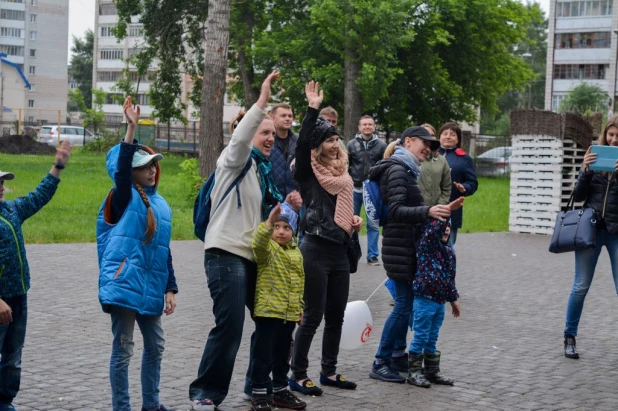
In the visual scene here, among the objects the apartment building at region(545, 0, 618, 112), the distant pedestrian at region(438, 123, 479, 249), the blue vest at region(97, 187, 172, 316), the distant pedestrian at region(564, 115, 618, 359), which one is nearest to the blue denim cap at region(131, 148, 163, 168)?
the blue vest at region(97, 187, 172, 316)

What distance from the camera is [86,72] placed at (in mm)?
134750

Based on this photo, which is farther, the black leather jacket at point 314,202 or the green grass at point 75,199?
the green grass at point 75,199

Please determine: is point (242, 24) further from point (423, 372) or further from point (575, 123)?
point (423, 372)

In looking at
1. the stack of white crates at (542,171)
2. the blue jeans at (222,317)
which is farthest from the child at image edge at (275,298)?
the stack of white crates at (542,171)

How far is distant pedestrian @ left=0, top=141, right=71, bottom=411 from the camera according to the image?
18.3 feet

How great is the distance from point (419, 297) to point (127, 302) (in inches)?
95.7

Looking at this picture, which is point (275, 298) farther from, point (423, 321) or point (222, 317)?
point (423, 321)

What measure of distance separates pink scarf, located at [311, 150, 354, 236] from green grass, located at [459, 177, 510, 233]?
1372 cm

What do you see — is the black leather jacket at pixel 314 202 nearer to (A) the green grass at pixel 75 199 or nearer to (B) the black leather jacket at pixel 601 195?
(B) the black leather jacket at pixel 601 195

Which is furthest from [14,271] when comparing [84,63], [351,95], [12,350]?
[84,63]

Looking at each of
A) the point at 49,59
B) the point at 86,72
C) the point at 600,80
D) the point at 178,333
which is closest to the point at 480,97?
the point at 178,333

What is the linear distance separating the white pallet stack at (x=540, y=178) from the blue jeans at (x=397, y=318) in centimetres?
1326

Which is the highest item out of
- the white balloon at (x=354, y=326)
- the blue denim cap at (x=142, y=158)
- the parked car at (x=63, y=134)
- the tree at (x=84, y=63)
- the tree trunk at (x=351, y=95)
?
the tree at (x=84, y=63)

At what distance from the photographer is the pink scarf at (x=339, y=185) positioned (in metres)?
6.86
